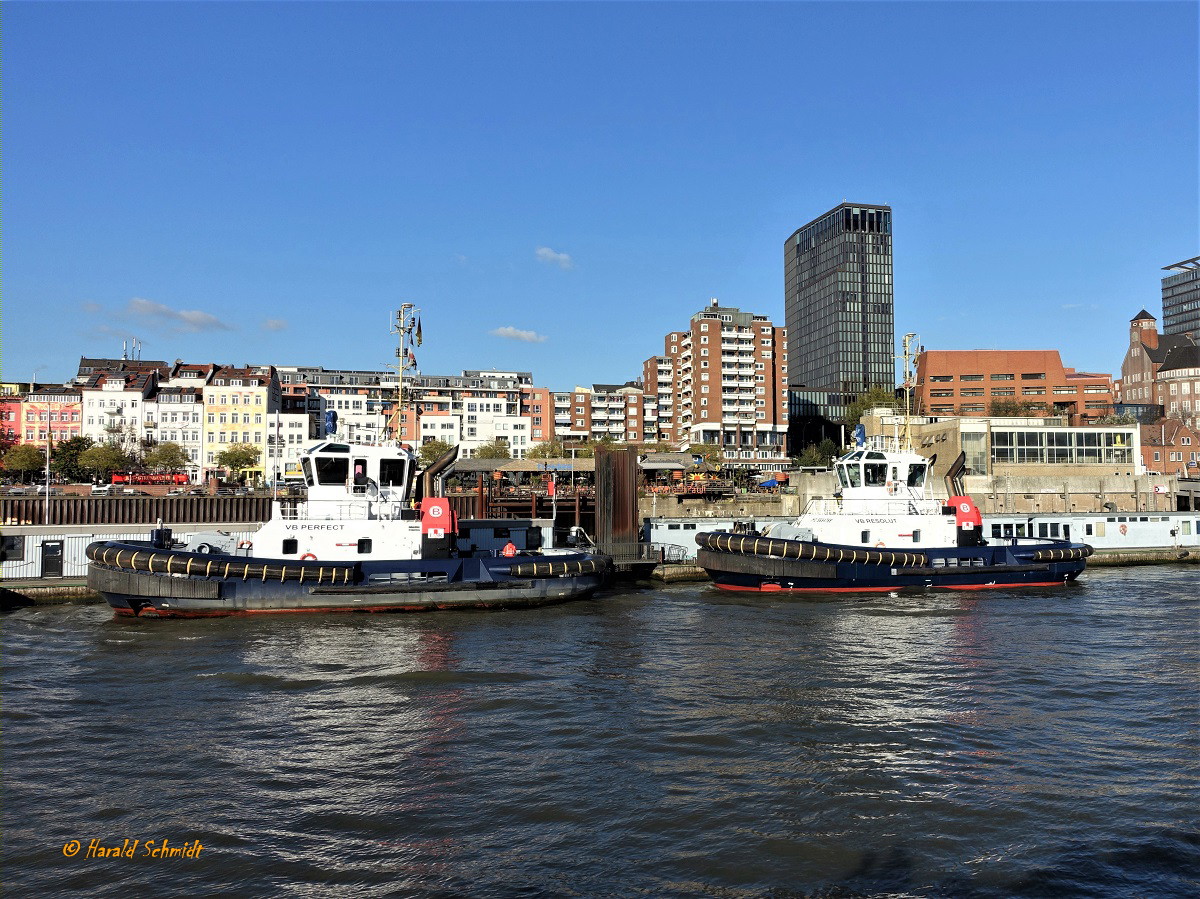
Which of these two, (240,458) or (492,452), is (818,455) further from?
(240,458)

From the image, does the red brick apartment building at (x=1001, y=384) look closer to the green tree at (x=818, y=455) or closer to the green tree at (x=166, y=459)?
the green tree at (x=818, y=455)

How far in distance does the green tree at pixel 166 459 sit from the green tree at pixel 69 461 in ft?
17.6

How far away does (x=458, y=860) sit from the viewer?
10883 mm

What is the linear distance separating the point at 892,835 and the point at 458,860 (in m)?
6.40

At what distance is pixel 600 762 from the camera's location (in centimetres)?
1427

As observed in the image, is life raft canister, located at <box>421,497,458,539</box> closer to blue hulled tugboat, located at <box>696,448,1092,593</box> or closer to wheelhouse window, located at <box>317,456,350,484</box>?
wheelhouse window, located at <box>317,456,350,484</box>

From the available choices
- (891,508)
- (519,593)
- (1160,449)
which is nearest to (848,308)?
(1160,449)

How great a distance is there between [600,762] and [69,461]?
2995 inches

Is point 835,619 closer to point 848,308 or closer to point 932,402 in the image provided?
point 932,402

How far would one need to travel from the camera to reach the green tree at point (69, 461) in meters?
71.4

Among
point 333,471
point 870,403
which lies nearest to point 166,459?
point 333,471

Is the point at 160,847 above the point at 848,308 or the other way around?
the other way around

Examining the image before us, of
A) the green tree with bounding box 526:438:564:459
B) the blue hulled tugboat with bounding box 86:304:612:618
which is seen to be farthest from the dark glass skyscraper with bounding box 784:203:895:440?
the blue hulled tugboat with bounding box 86:304:612:618

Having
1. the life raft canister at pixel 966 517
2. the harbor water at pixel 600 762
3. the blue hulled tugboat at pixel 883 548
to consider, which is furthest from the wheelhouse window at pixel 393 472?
the life raft canister at pixel 966 517
